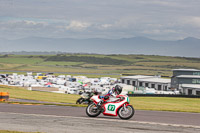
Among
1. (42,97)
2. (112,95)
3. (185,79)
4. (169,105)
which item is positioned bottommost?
(169,105)

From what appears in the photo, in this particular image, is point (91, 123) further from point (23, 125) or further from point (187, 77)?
point (187, 77)

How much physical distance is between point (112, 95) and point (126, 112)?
122 cm

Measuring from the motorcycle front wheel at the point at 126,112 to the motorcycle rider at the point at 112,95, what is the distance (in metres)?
0.72

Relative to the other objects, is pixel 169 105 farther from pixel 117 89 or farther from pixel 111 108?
Result: pixel 117 89

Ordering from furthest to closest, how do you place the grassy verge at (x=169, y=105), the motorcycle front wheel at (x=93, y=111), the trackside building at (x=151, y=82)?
the trackside building at (x=151, y=82) < the grassy verge at (x=169, y=105) < the motorcycle front wheel at (x=93, y=111)

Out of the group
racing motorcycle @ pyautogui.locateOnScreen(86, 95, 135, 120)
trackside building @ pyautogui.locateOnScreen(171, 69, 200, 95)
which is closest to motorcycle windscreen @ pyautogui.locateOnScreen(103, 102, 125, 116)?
racing motorcycle @ pyautogui.locateOnScreen(86, 95, 135, 120)

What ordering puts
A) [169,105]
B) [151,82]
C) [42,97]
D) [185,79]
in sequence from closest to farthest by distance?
[169,105] → [42,97] → [185,79] → [151,82]

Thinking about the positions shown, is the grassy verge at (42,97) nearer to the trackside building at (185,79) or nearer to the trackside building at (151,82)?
the trackside building at (185,79)

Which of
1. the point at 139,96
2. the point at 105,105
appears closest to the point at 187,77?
the point at 139,96

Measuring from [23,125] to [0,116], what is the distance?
159 inches

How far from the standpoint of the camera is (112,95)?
1875 centimetres

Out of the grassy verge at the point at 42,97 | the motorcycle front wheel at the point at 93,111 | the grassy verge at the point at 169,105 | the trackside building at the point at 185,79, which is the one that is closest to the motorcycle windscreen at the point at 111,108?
the motorcycle front wheel at the point at 93,111

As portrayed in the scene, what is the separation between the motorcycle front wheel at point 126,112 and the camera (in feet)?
60.6

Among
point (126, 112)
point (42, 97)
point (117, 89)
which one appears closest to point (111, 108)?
point (126, 112)
